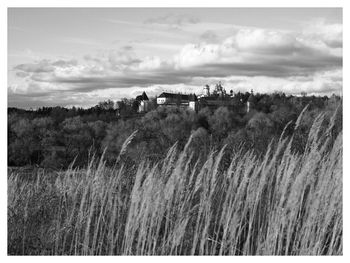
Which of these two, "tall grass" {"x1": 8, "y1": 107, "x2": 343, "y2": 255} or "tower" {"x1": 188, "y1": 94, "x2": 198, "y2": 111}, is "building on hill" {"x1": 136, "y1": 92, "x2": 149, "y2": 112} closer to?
"tower" {"x1": 188, "y1": 94, "x2": 198, "y2": 111}

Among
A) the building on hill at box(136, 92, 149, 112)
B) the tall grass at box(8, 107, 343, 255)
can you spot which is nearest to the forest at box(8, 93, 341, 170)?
the building on hill at box(136, 92, 149, 112)

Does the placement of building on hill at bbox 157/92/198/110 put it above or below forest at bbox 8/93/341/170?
above

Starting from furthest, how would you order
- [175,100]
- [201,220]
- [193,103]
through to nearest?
1. [193,103]
2. [175,100]
3. [201,220]

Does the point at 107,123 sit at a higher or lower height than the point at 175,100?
lower

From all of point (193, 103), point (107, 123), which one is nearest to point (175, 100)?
point (107, 123)

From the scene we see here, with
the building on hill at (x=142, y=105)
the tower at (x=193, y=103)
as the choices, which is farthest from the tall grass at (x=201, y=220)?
the tower at (x=193, y=103)

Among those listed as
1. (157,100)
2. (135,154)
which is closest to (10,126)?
(157,100)

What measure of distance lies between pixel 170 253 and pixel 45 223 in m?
1.53

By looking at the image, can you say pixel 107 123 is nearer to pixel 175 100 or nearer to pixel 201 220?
pixel 175 100

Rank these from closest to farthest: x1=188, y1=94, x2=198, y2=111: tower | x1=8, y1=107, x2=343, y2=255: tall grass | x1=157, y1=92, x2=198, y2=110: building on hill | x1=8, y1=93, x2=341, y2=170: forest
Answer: x1=8, y1=107, x2=343, y2=255: tall grass, x1=8, y1=93, x2=341, y2=170: forest, x1=157, y1=92, x2=198, y2=110: building on hill, x1=188, y1=94, x2=198, y2=111: tower

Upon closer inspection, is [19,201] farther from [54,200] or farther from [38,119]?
[38,119]

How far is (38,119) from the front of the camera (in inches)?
646

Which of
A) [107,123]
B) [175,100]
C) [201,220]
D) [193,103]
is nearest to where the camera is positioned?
[201,220]

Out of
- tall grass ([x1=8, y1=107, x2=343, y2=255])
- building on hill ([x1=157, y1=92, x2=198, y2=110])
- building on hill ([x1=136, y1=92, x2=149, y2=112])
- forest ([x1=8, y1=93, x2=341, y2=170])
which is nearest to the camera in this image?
tall grass ([x1=8, y1=107, x2=343, y2=255])
